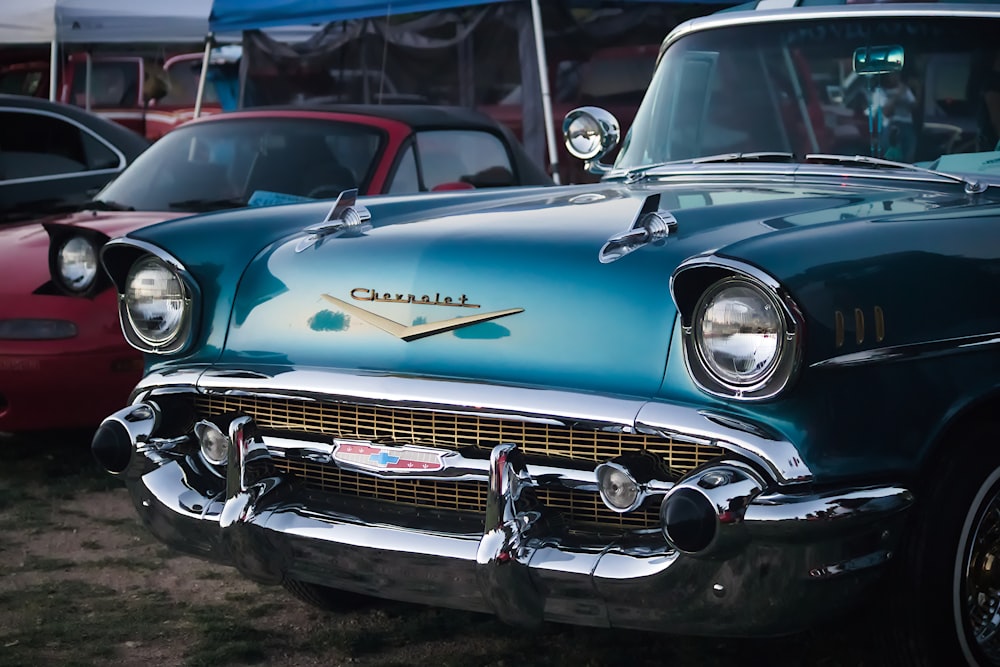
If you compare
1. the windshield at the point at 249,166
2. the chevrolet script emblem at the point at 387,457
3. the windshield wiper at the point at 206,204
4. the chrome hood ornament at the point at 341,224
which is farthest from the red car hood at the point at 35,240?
the chevrolet script emblem at the point at 387,457

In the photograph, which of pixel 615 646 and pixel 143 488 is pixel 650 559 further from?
pixel 143 488

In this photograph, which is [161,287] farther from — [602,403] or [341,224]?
[602,403]

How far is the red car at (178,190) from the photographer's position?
5043 millimetres

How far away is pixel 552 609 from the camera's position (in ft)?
8.73

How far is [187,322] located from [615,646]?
1.27 meters

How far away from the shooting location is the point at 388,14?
421 inches

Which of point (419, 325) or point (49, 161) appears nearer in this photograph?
point (419, 325)

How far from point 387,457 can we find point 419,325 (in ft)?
0.90

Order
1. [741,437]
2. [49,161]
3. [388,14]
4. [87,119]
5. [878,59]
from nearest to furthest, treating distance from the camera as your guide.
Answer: [741,437], [878,59], [49,161], [87,119], [388,14]

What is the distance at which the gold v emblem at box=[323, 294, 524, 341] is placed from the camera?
2.83 m

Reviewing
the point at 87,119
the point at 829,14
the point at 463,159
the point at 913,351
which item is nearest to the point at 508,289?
the point at 913,351

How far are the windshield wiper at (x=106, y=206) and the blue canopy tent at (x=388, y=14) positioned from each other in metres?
4.80

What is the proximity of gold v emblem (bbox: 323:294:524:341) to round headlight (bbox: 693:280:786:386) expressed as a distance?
0.41 metres

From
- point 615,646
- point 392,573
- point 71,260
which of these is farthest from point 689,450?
point 71,260
